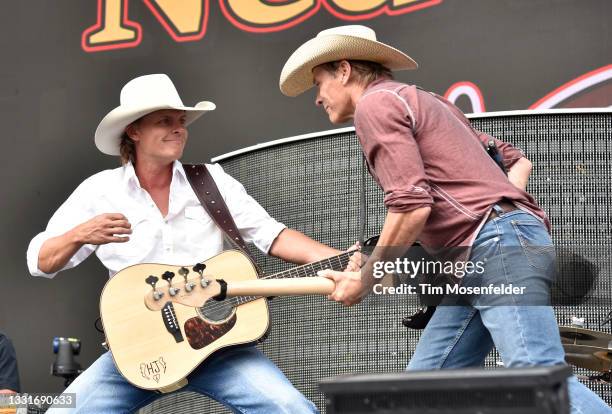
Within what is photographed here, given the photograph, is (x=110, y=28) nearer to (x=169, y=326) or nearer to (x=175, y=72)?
(x=175, y=72)

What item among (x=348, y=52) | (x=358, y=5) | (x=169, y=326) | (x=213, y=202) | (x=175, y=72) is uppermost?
(x=358, y=5)

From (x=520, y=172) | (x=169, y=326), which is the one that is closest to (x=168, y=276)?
(x=169, y=326)

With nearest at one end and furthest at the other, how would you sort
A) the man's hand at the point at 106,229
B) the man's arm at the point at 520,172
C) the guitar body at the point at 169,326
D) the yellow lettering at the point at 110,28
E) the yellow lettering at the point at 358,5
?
the man's arm at the point at 520,172 < the guitar body at the point at 169,326 < the man's hand at the point at 106,229 < the yellow lettering at the point at 358,5 < the yellow lettering at the point at 110,28

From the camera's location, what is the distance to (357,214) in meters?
5.07

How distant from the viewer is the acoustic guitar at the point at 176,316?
427cm

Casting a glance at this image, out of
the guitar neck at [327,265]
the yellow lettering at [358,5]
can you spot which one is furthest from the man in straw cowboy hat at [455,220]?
the yellow lettering at [358,5]

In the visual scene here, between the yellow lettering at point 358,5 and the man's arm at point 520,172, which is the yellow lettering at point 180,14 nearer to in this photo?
the yellow lettering at point 358,5

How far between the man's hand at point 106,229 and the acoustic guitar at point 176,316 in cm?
14

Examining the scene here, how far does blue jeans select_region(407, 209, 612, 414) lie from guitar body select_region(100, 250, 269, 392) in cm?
79

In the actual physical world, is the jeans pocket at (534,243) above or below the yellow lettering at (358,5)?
below

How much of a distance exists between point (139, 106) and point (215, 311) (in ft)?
3.28

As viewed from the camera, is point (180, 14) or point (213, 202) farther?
point (180, 14)

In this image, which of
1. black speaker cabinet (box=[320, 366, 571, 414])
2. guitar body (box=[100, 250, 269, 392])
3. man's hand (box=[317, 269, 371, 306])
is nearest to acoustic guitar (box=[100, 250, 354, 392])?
guitar body (box=[100, 250, 269, 392])

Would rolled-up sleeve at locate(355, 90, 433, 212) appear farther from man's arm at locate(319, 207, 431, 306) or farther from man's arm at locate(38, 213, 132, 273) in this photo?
man's arm at locate(38, 213, 132, 273)
